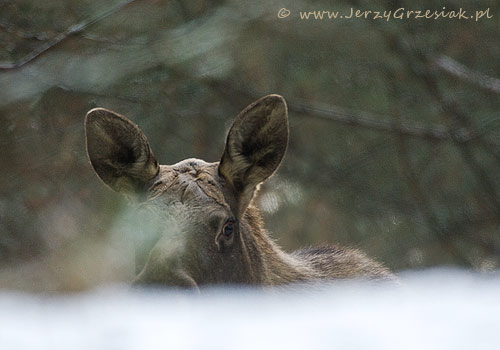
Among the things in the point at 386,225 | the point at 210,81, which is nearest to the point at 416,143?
the point at 386,225

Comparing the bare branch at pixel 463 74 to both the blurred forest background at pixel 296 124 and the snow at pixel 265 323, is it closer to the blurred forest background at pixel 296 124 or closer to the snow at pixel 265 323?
the blurred forest background at pixel 296 124

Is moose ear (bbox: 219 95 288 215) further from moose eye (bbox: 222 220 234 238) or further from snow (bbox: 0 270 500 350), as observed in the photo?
snow (bbox: 0 270 500 350)

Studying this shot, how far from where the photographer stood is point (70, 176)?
27.6 ft

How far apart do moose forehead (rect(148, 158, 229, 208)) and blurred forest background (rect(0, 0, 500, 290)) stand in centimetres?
326

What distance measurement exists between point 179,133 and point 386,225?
2514 millimetres

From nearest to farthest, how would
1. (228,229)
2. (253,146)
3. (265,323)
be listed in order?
(265,323)
(228,229)
(253,146)

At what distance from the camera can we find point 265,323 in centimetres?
80

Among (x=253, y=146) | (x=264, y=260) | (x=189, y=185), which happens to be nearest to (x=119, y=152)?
(x=189, y=185)

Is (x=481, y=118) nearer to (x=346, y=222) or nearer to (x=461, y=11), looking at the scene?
(x=461, y=11)

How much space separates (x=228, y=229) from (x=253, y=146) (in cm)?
43

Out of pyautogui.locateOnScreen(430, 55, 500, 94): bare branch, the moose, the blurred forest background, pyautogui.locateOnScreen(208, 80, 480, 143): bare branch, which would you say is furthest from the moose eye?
pyautogui.locateOnScreen(430, 55, 500, 94): bare branch

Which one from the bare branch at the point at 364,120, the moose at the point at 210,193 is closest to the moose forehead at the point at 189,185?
the moose at the point at 210,193

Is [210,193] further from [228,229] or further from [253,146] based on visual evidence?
[253,146]

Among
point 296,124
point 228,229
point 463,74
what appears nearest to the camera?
point 228,229
